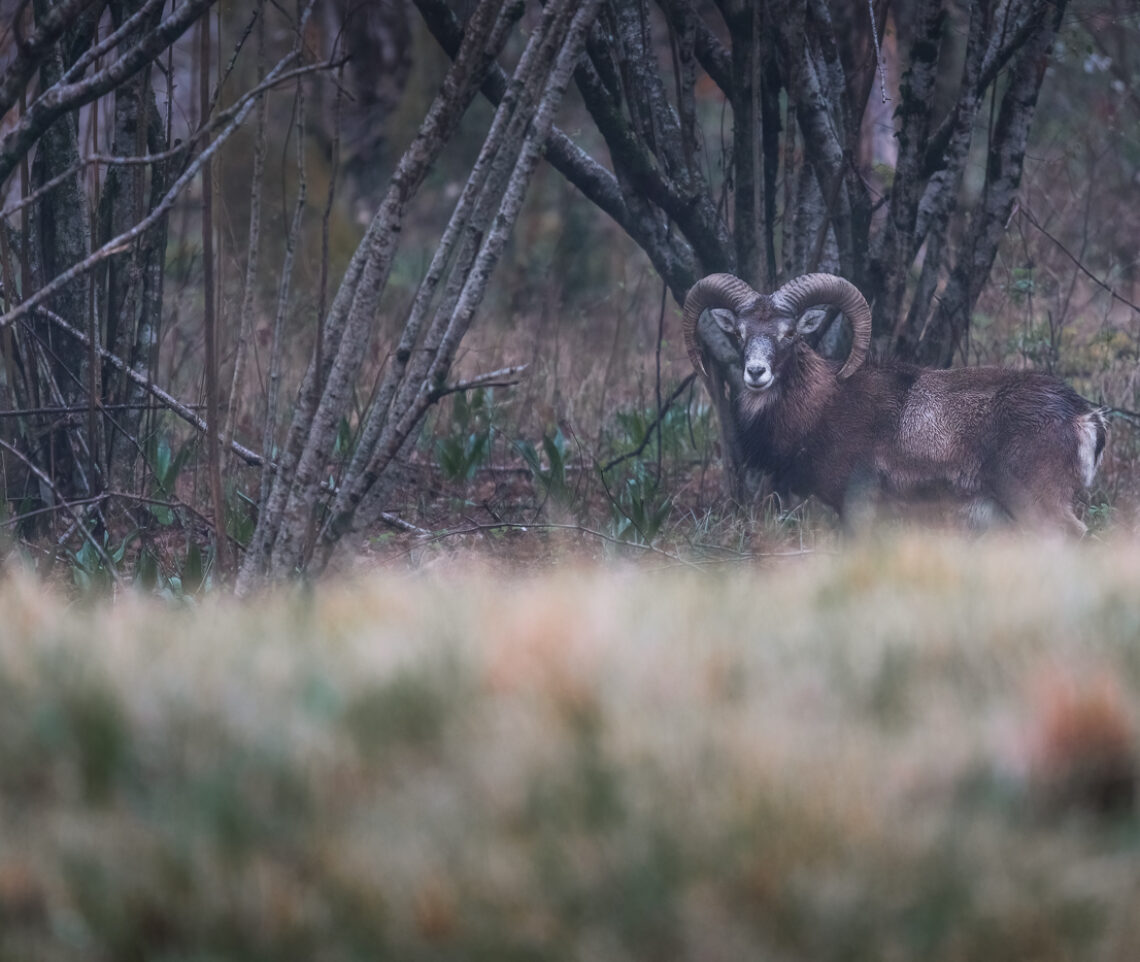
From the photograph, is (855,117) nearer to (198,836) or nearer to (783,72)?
(783,72)

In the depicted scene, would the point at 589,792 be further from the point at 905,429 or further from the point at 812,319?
the point at 812,319

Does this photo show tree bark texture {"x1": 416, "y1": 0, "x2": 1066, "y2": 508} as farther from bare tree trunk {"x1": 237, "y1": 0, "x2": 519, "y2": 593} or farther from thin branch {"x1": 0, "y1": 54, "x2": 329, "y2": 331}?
thin branch {"x1": 0, "y1": 54, "x2": 329, "y2": 331}

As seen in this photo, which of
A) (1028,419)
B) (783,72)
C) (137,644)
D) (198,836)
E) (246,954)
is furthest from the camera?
(783,72)

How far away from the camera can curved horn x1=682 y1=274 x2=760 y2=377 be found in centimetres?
729

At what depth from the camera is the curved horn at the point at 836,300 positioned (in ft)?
23.5

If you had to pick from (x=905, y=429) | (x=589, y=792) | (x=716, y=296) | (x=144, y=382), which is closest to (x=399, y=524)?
(x=144, y=382)

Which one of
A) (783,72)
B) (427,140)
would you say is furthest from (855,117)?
(427,140)

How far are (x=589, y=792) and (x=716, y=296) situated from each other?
18.5ft

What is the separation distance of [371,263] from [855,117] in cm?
376

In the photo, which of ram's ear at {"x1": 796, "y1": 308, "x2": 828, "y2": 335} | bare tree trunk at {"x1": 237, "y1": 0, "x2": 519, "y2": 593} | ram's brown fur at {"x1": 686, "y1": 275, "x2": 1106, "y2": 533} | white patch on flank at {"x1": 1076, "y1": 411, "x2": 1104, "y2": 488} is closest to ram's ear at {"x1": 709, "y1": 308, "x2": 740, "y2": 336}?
ram's brown fur at {"x1": 686, "y1": 275, "x2": 1106, "y2": 533}

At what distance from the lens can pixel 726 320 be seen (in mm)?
7535

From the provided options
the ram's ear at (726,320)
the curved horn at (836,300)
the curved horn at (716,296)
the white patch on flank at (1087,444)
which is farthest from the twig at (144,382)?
the white patch on flank at (1087,444)

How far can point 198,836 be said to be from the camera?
1934 millimetres

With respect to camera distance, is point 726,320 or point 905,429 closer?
point 905,429
